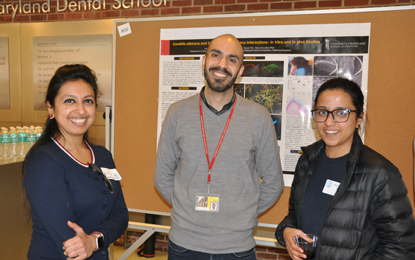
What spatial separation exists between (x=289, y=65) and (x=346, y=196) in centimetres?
137

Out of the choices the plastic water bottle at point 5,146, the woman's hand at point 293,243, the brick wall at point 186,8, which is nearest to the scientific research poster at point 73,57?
the brick wall at point 186,8

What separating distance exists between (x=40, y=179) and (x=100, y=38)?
3.34 meters

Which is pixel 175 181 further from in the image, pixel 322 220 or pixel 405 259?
pixel 405 259

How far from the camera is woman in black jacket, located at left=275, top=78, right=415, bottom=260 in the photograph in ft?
4.25

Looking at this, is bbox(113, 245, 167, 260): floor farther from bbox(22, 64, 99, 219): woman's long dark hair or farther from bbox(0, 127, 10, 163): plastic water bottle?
bbox(22, 64, 99, 219): woman's long dark hair

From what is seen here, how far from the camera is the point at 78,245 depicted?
1.23m

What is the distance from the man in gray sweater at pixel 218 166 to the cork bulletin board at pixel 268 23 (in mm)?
905

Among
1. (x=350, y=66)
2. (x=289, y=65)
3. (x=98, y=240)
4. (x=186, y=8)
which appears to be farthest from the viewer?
(x=186, y=8)

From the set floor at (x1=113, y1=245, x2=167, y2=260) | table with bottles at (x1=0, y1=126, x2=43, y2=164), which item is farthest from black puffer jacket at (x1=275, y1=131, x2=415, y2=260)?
floor at (x1=113, y1=245, x2=167, y2=260)

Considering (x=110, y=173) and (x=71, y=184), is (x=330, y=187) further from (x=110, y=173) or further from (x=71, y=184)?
(x=71, y=184)

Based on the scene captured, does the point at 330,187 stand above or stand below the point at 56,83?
below

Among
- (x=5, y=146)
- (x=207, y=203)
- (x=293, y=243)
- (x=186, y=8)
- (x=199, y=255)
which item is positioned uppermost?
(x=186, y=8)

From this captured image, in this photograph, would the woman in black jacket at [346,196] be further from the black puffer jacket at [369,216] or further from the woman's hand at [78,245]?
the woman's hand at [78,245]

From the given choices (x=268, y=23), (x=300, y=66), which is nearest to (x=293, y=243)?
(x=300, y=66)
